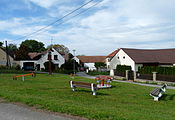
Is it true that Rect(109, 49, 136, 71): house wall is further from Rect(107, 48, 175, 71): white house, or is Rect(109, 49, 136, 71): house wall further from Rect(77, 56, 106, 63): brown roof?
Rect(77, 56, 106, 63): brown roof

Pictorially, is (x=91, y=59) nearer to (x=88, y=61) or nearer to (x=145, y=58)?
(x=88, y=61)

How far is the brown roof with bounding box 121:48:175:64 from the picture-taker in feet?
114

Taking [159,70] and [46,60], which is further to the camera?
[46,60]

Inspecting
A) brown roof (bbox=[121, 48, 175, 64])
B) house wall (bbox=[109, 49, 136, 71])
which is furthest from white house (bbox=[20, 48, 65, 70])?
brown roof (bbox=[121, 48, 175, 64])

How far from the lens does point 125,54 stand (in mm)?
36875

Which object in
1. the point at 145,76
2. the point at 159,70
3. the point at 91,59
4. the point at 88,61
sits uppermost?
the point at 91,59

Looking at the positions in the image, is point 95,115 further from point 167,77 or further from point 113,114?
point 167,77

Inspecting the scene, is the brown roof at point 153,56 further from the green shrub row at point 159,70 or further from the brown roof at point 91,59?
the brown roof at point 91,59

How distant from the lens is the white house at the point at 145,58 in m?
34.2

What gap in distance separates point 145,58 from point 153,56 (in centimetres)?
245

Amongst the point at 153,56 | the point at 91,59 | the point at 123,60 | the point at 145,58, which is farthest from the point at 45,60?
the point at 153,56

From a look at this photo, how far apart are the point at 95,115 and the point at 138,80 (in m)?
23.1

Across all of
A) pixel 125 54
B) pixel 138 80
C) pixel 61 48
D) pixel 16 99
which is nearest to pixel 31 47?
pixel 61 48

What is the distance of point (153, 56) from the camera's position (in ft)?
122
